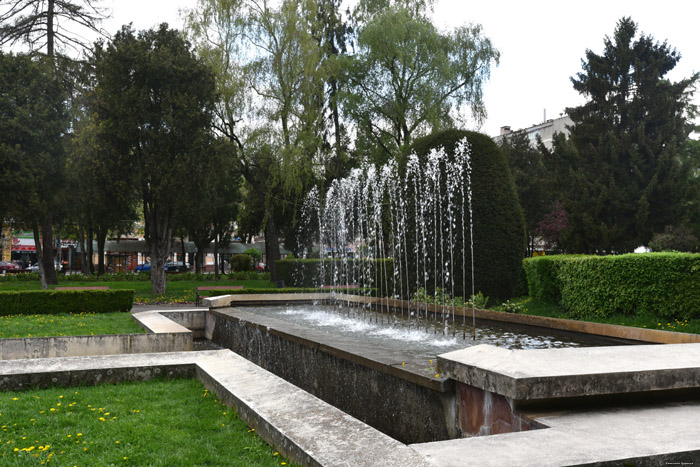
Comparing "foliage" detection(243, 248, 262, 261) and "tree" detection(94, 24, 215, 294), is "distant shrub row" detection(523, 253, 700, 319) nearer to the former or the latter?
"tree" detection(94, 24, 215, 294)

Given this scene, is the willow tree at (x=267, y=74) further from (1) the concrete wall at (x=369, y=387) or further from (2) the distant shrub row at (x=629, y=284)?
(1) the concrete wall at (x=369, y=387)

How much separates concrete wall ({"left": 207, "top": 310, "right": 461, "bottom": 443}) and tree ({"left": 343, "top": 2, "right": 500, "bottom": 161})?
1705 centimetres

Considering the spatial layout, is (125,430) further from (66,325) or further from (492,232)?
(492,232)

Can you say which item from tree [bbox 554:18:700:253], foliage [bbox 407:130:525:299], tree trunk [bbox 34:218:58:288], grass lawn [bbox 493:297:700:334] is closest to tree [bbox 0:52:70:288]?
→ tree trunk [bbox 34:218:58:288]

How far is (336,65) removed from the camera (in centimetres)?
2359

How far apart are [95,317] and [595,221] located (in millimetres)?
22787

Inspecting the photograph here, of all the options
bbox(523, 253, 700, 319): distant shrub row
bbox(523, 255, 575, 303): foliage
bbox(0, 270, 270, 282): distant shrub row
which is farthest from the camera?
bbox(0, 270, 270, 282): distant shrub row

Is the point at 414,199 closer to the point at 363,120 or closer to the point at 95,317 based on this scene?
the point at 95,317

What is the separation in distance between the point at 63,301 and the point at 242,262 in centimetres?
3108

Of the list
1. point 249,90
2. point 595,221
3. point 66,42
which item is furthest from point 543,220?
point 66,42

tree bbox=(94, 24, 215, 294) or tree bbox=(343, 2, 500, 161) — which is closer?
tree bbox=(94, 24, 215, 294)

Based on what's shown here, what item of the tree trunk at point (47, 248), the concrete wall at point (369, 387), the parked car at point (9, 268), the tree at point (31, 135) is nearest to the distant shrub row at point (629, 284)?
the concrete wall at point (369, 387)

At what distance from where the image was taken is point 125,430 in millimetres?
4039

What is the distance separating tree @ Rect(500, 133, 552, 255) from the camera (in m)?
34.4
